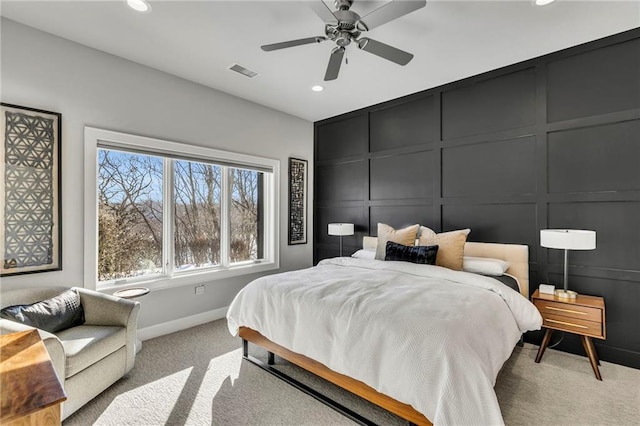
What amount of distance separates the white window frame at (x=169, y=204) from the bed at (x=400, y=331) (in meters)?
1.21

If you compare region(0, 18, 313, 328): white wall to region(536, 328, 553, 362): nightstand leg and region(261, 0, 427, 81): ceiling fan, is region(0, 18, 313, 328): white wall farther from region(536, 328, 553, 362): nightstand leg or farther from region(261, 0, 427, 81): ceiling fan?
region(536, 328, 553, 362): nightstand leg

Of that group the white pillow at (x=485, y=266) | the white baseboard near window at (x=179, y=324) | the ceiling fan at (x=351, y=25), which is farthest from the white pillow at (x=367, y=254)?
the ceiling fan at (x=351, y=25)

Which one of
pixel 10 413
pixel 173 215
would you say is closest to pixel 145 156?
pixel 173 215

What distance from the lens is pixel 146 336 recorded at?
10.7 ft

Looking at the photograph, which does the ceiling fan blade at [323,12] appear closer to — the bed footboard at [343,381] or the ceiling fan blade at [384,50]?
the ceiling fan blade at [384,50]

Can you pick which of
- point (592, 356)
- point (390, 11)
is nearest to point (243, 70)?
point (390, 11)

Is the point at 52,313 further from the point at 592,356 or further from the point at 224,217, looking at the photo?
the point at 592,356

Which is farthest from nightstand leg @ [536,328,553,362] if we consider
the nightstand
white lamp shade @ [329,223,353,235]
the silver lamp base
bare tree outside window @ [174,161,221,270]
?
bare tree outside window @ [174,161,221,270]

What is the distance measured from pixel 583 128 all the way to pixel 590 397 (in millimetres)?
2320

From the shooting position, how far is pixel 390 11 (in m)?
2.02

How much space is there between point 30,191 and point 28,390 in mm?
2333

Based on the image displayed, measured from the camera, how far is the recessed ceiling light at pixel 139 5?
232 cm

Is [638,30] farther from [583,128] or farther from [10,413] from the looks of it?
[10,413]

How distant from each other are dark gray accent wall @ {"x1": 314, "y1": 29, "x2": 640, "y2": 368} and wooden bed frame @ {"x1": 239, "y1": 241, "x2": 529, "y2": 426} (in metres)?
0.15
